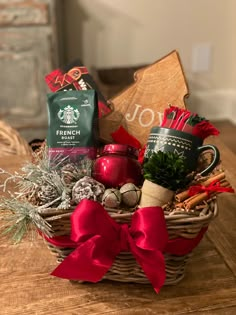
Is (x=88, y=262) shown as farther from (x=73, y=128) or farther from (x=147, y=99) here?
(x=147, y=99)

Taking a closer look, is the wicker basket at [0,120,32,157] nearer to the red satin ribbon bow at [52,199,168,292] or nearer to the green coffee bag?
the green coffee bag

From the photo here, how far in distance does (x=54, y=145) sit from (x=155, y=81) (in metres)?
0.32

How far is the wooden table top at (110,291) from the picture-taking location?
0.70 meters

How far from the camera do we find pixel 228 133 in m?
2.40

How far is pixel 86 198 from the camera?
70 cm

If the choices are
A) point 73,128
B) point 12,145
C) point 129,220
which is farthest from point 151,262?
point 12,145

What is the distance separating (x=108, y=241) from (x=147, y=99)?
47 cm

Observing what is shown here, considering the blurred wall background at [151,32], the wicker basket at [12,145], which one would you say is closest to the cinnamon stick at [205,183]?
the wicker basket at [12,145]

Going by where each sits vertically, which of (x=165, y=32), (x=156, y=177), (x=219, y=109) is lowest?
(x=219, y=109)

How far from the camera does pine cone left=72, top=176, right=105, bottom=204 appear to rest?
2.32 ft

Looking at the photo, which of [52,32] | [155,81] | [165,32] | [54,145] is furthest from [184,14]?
[54,145]

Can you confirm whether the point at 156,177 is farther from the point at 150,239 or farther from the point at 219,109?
the point at 219,109

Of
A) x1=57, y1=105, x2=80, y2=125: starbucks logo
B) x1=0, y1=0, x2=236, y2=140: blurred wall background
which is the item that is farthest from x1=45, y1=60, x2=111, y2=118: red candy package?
x1=0, y1=0, x2=236, y2=140: blurred wall background

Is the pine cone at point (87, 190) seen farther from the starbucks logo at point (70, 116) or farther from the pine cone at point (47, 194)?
the starbucks logo at point (70, 116)
